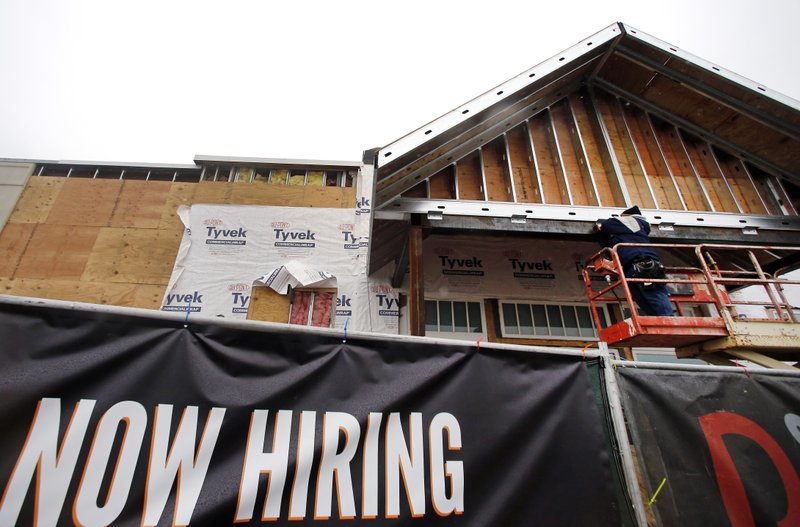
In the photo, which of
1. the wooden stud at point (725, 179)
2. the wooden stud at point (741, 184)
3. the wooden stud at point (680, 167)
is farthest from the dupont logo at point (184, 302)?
the wooden stud at point (741, 184)

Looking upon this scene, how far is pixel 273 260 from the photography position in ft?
28.2

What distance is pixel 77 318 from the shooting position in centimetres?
181

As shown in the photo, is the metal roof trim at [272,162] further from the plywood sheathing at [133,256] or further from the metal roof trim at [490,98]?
the metal roof trim at [490,98]

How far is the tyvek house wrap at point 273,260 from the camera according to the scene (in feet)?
26.5

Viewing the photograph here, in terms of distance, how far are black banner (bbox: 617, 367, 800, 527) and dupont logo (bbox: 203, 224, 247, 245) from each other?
8566 millimetres

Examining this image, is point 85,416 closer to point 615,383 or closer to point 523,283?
point 615,383

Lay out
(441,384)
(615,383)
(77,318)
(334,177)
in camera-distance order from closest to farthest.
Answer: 1. (77,318)
2. (441,384)
3. (615,383)
4. (334,177)

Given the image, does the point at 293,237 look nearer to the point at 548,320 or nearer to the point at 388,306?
the point at 388,306

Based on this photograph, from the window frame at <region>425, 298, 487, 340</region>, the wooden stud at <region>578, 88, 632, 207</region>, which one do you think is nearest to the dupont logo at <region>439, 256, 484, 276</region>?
the window frame at <region>425, 298, 487, 340</region>

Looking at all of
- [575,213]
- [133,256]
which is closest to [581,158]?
[575,213]

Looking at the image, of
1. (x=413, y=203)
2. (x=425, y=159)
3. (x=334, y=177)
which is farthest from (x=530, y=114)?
(x=334, y=177)

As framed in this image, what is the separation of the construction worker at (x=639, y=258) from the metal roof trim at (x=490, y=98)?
2.90 metres

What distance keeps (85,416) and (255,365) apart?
0.78m

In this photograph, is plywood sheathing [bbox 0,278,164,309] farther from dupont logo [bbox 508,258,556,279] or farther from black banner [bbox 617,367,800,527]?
black banner [bbox 617,367,800,527]
